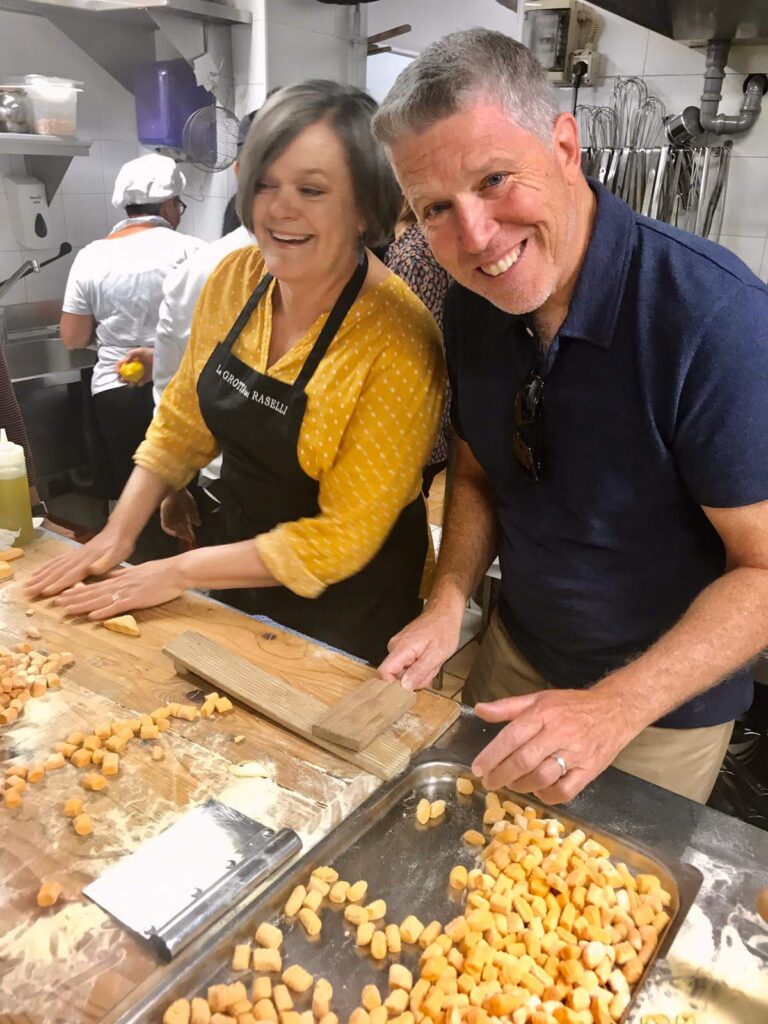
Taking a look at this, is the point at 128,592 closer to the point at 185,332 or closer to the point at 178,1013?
the point at 178,1013

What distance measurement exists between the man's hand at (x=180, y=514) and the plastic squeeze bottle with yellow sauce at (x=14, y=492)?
0.41 m

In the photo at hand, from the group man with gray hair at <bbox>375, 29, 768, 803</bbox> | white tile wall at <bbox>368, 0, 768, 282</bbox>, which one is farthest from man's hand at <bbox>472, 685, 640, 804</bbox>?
white tile wall at <bbox>368, 0, 768, 282</bbox>

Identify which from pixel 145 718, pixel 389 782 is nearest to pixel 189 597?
pixel 145 718

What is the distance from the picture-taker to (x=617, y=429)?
1.14m

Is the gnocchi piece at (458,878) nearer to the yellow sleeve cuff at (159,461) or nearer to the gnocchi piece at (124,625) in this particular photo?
the gnocchi piece at (124,625)

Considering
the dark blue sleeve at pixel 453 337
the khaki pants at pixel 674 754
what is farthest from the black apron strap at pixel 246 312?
the khaki pants at pixel 674 754

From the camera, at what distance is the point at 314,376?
1444mm

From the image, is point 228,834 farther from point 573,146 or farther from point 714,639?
point 573,146

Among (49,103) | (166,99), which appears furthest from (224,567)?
(166,99)

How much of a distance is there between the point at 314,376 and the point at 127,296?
2110 mm

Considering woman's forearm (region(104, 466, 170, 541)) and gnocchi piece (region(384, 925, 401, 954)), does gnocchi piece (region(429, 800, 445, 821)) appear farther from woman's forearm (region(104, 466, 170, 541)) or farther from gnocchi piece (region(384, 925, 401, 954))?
woman's forearm (region(104, 466, 170, 541))

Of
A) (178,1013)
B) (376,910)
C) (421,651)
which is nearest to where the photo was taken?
(178,1013)

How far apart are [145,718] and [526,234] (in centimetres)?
81

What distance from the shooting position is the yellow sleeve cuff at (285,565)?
56.7 inches
